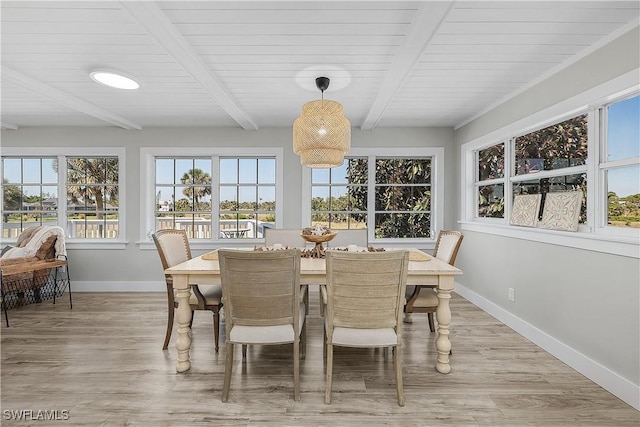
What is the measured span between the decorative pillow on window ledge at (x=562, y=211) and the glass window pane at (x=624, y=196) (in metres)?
0.22

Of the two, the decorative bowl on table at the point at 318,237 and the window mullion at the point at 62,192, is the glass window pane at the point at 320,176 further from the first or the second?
the window mullion at the point at 62,192

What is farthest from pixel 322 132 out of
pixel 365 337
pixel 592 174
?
pixel 592 174

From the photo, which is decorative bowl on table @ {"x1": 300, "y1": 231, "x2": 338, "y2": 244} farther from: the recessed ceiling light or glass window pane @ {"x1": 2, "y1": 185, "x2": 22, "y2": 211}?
glass window pane @ {"x1": 2, "y1": 185, "x2": 22, "y2": 211}

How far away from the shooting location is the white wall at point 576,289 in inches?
81.0

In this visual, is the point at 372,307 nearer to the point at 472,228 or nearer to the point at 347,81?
the point at 347,81

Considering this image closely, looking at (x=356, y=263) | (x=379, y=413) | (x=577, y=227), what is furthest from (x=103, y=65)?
(x=577, y=227)

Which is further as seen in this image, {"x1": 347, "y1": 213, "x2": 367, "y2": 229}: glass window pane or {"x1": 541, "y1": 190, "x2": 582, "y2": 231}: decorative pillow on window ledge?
{"x1": 347, "y1": 213, "x2": 367, "y2": 229}: glass window pane

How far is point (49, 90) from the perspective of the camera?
3018 mm

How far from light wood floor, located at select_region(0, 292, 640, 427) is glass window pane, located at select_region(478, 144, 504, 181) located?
5.84 feet

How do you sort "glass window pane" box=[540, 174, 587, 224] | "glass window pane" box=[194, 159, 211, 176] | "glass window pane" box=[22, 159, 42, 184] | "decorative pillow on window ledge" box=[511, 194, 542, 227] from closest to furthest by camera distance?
"glass window pane" box=[540, 174, 587, 224] → "decorative pillow on window ledge" box=[511, 194, 542, 227] → "glass window pane" box=[22, 159, 42, 184] → "glass window pane" box=[194, 159, 211, 176]

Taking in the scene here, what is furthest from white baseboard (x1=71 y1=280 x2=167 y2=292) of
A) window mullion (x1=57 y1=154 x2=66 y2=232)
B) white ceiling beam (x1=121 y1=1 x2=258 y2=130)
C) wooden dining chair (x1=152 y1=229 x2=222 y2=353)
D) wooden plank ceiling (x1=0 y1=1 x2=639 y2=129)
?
white ceiling beam (x1=121 y1=1 x2=258 y2=130)

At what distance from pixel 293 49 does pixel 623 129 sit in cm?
232

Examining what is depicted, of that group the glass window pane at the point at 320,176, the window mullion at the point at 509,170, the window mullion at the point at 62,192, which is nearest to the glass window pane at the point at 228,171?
the glass window pane at the point at 320,176

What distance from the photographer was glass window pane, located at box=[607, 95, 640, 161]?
2131mm
